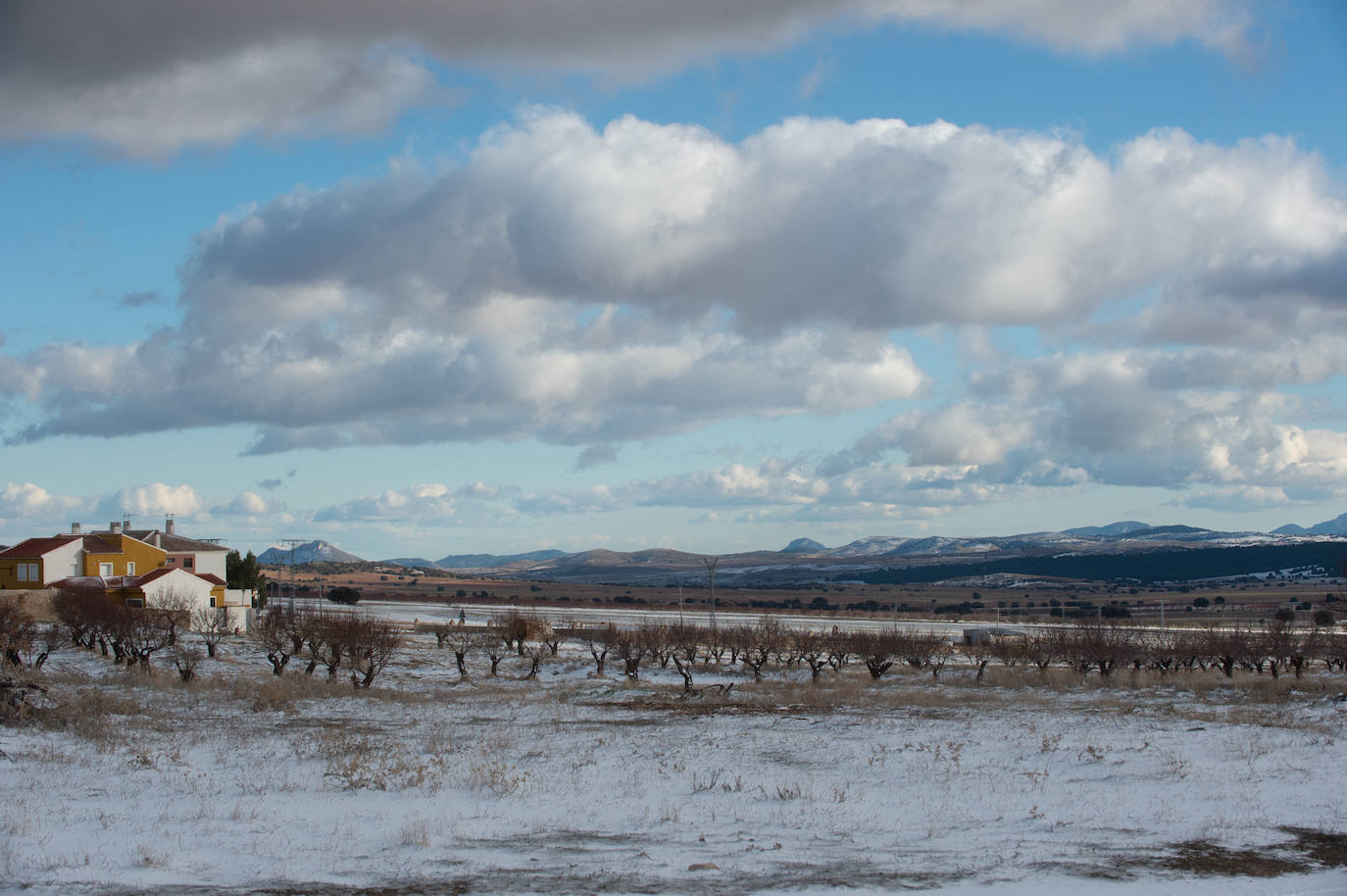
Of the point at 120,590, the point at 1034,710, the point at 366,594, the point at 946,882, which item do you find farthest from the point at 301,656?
the point at 366,594

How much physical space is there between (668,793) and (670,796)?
0.73 feet

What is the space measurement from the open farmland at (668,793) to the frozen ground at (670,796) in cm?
7

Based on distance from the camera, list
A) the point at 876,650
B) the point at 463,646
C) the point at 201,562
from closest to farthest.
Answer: the point at 876,650
the point at 463,646
the point at 201,562

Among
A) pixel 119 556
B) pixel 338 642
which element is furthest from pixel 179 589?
pixel 338 642

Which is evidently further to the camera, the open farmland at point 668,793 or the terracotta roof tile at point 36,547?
the terracotta roof tile at point 36,547

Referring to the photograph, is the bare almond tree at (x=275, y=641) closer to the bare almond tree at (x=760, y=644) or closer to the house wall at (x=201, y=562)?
the bare almond tree at (x=760, y=644)

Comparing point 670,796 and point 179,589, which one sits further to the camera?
point 179,589

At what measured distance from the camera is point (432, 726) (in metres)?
26.7

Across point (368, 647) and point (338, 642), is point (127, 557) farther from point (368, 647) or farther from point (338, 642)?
point (368, 647)

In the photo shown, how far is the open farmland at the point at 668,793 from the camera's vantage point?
41.0 feet

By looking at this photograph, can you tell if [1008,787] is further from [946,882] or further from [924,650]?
[924,650]

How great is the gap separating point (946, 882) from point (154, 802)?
39.5ft

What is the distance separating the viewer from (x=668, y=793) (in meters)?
18.3

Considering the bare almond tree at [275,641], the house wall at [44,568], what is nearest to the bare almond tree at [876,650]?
the bare almond tree at [275,641]
